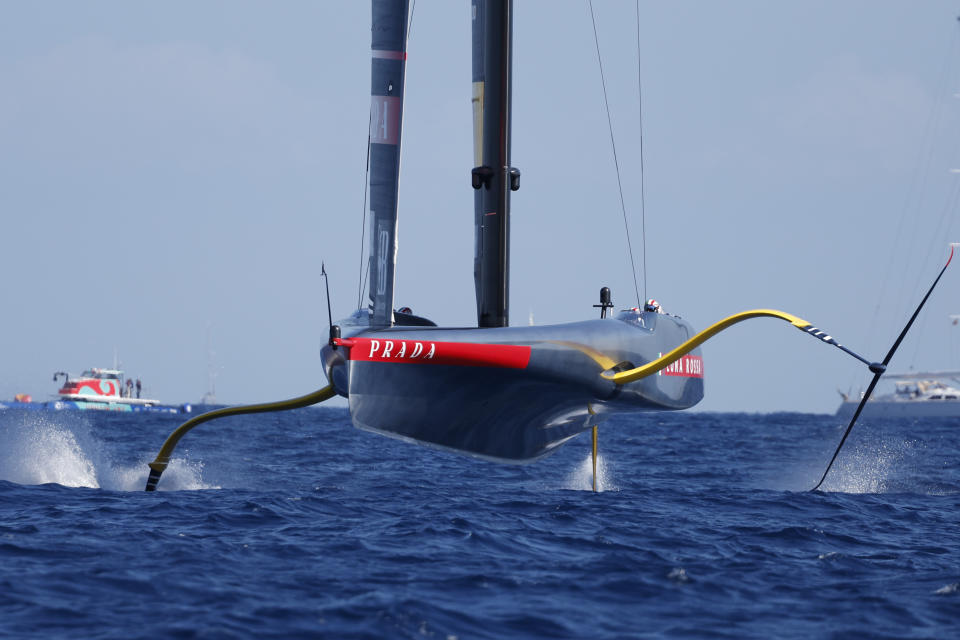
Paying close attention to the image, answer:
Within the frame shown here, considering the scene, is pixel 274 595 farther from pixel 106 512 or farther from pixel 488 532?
pixel 106 512

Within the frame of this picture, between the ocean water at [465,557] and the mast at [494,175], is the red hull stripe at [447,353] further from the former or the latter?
the ocean water at [465,557]

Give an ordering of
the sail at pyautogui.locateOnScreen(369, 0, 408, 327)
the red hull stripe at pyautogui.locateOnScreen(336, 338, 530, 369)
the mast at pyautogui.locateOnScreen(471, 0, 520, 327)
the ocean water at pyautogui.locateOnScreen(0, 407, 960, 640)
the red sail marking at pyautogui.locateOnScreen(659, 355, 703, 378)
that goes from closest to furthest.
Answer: the ocean water at pyautogui.locateOnScreen(0, 407, 960, 640) → the red hull stripe at pyautogui.locateOnScreen(336, 338, 530, 369) → the sail at pyautogui.locateOnScreen(369, 0, 408, 327) → the mast at pyautogui.locateOnScreen(471, 0, 520, 327) → the red sail marking at pyautogui.locateOnScreen(659, 355, 703, 378)

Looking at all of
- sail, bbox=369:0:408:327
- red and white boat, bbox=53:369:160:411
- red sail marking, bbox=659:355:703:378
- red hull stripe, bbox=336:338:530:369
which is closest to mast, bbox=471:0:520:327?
sail, bbox=369:0:408:327

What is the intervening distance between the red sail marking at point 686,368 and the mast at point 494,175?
1.79 meters

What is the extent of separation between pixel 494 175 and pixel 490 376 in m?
2.22

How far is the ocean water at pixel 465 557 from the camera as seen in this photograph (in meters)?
6.30

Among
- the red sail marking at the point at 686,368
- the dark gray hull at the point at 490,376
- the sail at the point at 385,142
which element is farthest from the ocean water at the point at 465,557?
the sail at the point at 385,142

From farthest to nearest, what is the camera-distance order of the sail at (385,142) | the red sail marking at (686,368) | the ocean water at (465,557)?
the red sail marking at (686,368), the sail at (385,142), the ocean water at (465,557)

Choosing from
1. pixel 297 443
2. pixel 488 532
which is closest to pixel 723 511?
pixel 488 532

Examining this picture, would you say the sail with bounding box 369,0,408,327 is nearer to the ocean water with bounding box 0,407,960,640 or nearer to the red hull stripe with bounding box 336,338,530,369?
the red hull stripe with bounding box 336,338,530,369

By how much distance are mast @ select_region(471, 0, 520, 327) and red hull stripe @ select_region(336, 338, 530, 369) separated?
1163mm

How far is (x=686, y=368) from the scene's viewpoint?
1175cm

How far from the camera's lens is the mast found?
1086cm

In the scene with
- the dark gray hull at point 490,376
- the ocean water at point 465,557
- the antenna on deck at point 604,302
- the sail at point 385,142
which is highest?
the sail at point 385,142
